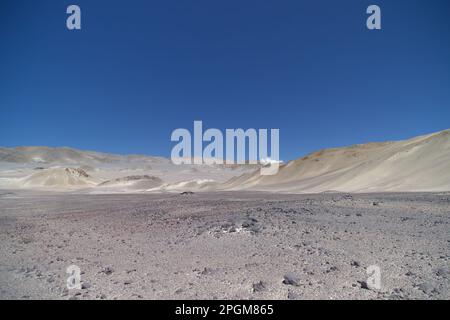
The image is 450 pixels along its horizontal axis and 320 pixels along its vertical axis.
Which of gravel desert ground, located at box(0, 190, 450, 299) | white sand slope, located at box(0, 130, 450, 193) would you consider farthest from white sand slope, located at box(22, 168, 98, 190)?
gravel desert ground, located at box(0, 190, 450, 299)

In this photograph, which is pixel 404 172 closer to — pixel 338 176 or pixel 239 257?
pixel 338 176

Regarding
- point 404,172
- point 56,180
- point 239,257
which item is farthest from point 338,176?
point 56,180

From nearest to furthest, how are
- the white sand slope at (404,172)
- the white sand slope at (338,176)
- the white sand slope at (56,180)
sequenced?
the white sand slope at (404,172) → the white sand slope at (338,176) → the white sand slope at (56,180)

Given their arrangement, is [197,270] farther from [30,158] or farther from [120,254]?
[30,158]

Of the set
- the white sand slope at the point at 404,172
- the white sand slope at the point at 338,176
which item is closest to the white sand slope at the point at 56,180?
the white sand slope at the point at 338,176

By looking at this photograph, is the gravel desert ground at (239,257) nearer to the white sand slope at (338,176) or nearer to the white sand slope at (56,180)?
the white sand slope at (338,176)

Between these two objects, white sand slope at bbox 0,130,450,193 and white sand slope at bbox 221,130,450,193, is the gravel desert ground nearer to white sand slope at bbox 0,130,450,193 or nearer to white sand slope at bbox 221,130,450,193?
white sand slope at bbox 221,130,450,193

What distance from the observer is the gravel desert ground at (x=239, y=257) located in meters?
4.68

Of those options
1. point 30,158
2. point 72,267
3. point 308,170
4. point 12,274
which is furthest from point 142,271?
point 30,158

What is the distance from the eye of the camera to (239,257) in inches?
247

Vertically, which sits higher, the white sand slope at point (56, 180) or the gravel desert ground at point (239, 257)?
the white sand slope at point (56, 180)

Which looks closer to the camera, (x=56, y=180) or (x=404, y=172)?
(x=404, y=172)

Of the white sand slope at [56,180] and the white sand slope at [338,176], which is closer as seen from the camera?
the white sand slope at [338,176]

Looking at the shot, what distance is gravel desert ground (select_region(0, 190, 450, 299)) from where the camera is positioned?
468cm
